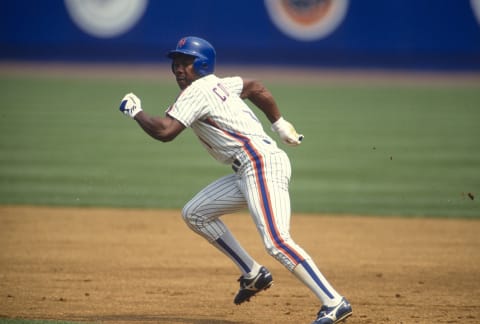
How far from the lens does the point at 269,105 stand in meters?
6.04

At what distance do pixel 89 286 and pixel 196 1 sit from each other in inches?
826

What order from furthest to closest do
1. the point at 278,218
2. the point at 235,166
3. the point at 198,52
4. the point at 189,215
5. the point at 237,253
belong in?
the point at 237,253, the point at 189,215, the point at 235,166, the point at 198,52, the point at 278,218

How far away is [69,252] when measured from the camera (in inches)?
311

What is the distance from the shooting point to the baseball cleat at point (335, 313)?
204 inches

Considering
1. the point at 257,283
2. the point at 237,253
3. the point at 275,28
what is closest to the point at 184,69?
the point at 237,253

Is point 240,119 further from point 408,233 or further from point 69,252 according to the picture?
point 408,233

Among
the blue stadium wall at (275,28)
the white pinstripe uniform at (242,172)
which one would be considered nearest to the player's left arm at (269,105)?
the white pinstripe uniform at (242,172)

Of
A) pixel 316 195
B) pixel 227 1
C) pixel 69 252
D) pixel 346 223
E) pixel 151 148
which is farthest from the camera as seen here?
pixel 227 1

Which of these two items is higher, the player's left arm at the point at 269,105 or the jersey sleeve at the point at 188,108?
the player's left arm at the point at 269,105

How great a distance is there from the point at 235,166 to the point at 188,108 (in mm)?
585

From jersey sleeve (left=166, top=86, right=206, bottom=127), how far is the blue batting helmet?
0.88 ft

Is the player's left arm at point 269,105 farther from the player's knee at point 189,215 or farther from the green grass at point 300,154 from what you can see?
the green grass at point 300,154

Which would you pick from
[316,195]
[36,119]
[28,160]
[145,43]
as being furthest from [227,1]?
[316,195]

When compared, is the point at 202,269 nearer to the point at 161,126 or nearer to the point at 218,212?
the point at 218,212
